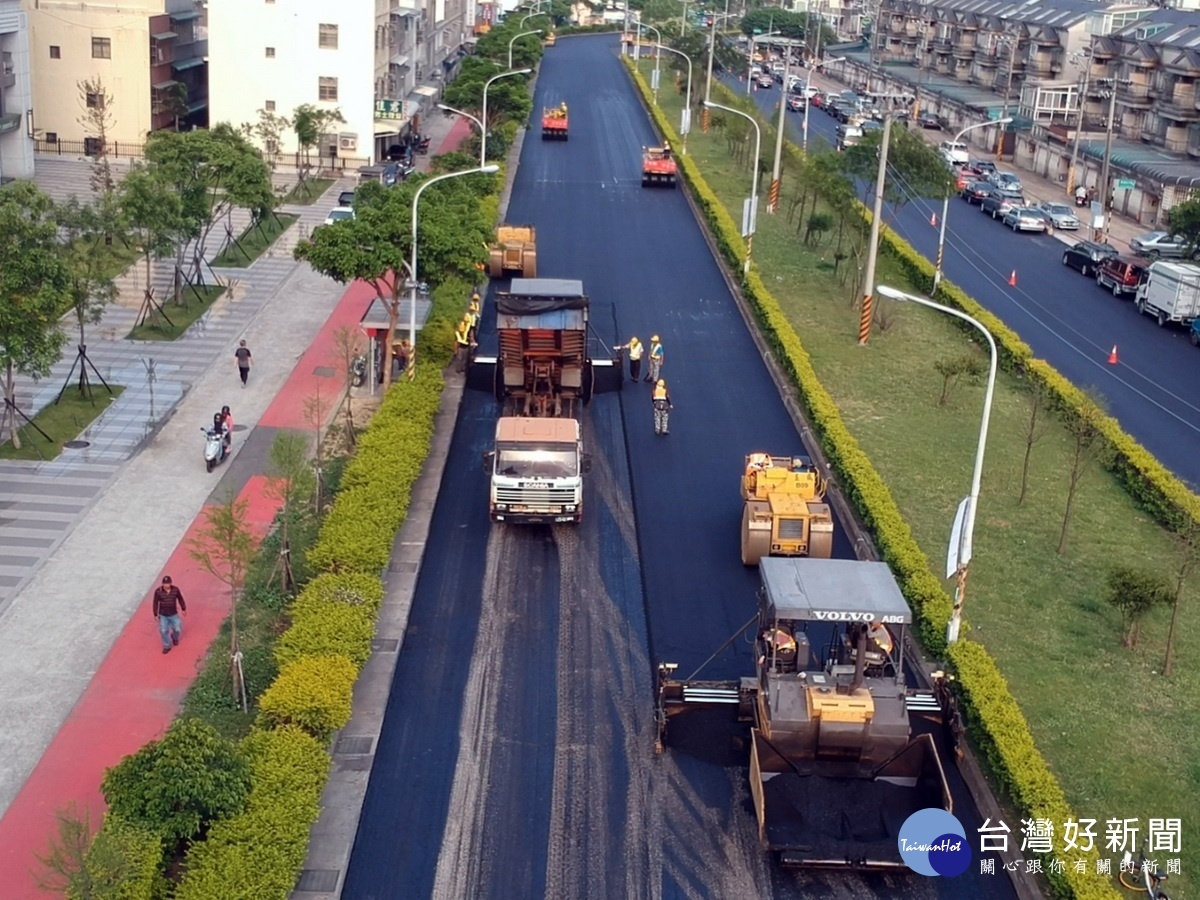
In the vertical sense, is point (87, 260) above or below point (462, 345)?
above

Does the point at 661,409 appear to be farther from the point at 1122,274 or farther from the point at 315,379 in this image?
the point at 1122,274

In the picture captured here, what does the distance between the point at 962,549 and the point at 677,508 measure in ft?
26.4

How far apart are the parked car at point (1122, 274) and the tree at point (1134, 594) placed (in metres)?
A: 29.8

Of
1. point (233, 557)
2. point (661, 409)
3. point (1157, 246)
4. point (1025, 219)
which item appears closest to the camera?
point (233, 557)

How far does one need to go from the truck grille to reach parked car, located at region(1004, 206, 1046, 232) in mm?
44141

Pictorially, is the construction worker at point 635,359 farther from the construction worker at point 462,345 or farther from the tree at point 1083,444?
the tree at point 1083,444

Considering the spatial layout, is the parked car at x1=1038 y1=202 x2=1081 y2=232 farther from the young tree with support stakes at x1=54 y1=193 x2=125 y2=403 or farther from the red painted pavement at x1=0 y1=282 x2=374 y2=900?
the red painted pavement at x1=0 y1=282 x2=374 y2=900

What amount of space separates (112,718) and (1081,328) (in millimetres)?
36815

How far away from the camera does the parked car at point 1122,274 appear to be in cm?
5238

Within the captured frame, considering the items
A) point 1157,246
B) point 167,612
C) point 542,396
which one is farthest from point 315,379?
point 1157,246

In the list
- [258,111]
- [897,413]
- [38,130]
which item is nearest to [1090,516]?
[897,413]

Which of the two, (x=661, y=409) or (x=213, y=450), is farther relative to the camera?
(x=661, y=409)

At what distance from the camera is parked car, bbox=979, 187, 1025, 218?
6812 cm

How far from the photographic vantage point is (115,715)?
21.0 m
